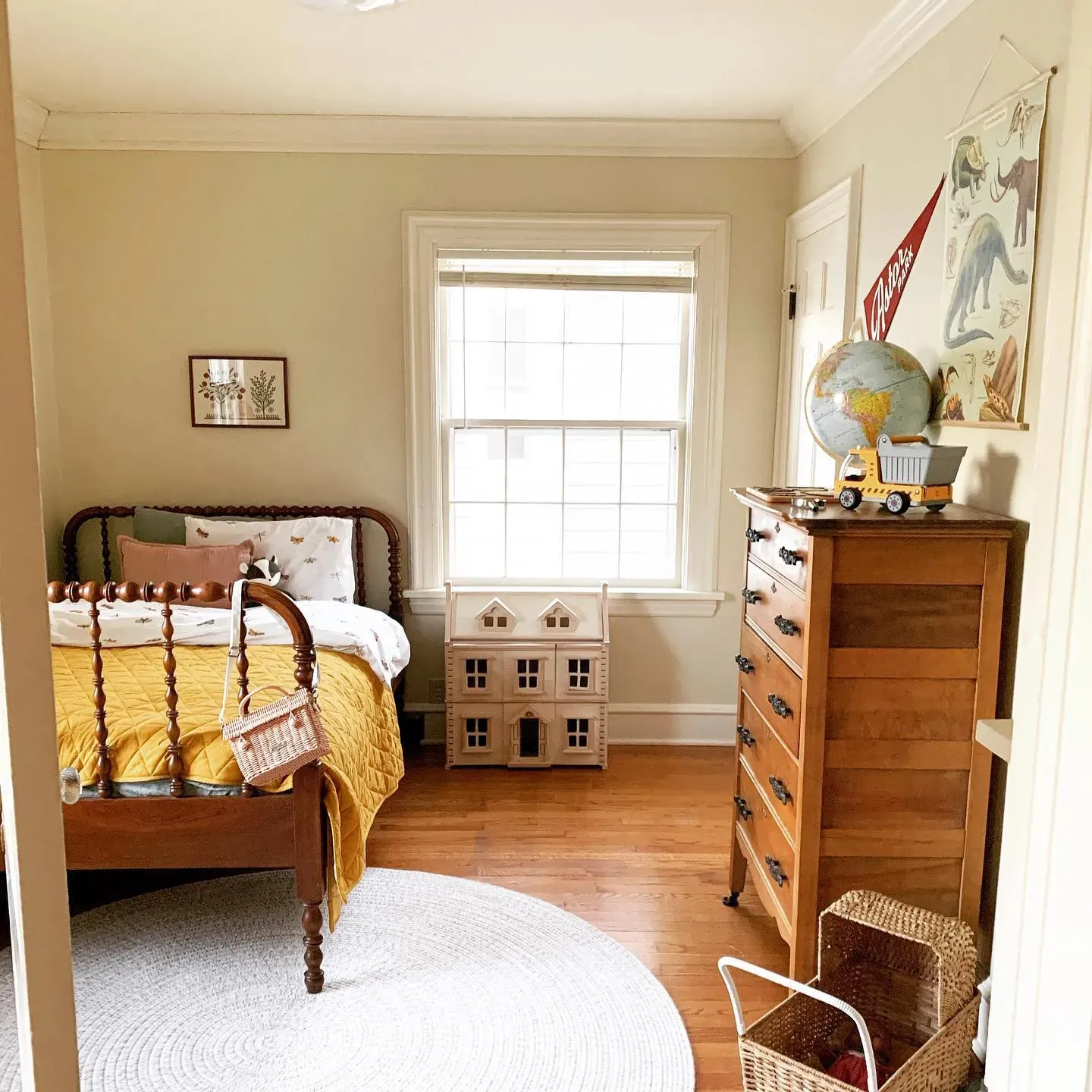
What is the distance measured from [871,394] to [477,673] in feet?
6.69

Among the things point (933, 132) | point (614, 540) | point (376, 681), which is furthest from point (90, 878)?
point (933, 132)

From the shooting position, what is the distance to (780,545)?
2223 millimetres

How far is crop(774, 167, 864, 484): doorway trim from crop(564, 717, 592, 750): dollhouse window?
52.2 inches

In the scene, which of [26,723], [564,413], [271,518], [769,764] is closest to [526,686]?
[564,413]

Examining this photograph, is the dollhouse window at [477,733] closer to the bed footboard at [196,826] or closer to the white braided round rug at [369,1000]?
the white braided round rug at [369,1000]

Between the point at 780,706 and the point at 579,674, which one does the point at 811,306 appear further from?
the point at 780,706

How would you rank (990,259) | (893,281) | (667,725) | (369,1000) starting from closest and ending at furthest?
(990,259)
(369,1000)
(893,281)
(667,725)

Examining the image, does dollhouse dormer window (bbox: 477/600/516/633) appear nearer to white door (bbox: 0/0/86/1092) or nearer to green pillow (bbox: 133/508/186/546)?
green pillow (bbox: 133/508/186/546)

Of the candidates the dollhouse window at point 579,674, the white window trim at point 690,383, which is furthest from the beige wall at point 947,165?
the dollhouse window at point 579,674

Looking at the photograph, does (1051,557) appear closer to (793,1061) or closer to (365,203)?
(793,1061)

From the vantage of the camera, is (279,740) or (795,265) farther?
(795,265)

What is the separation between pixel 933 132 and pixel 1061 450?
2082 mm

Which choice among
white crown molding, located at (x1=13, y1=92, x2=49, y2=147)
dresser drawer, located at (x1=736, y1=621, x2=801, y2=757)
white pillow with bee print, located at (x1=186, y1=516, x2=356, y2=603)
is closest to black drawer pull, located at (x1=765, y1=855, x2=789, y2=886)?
dresser drawer, located at (x1=736, y1=621, x2=801, y2=757)

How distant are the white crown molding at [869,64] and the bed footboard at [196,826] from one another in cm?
233
